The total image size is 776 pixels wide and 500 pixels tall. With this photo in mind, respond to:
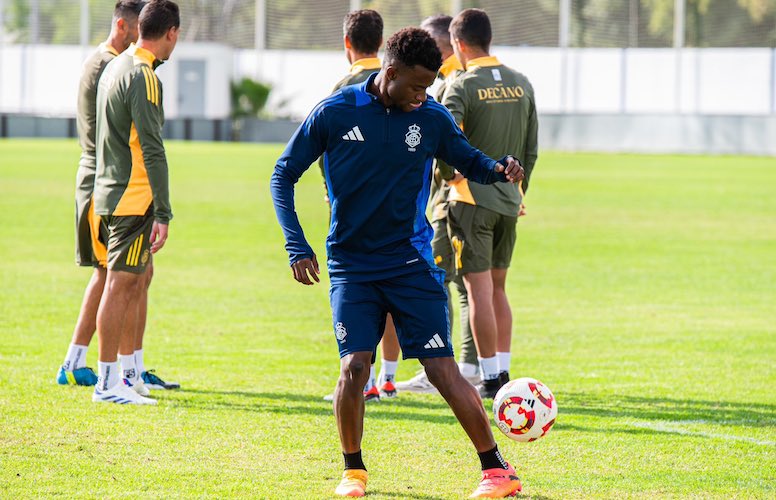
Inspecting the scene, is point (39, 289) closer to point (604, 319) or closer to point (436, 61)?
point (604, 319)

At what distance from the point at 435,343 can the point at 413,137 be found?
957 millimetres

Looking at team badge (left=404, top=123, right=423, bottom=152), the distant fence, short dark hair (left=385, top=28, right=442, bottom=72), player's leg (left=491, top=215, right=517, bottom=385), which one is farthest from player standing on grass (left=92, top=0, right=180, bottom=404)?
the distant fence

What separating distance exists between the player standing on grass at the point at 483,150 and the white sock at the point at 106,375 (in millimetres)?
2344

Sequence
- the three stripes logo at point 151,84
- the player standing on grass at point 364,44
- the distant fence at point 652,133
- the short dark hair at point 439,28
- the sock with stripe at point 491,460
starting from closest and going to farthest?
the sock with stripe at point 491,460 < the three stripes logo at point 151,84 < the player standing on grass at point 364,44 < the short dark hair at point 439,28 < the distant fence at point 652,133

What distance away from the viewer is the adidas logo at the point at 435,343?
580cm

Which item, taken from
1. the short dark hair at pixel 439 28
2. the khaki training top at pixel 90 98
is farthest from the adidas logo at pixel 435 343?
the short dark hair at pixel 439 28

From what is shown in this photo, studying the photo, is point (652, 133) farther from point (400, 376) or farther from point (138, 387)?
point (138, 387)

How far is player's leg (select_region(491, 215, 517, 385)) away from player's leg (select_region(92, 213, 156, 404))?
235 cm

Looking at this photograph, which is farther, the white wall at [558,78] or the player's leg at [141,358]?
the white wall at [558,78]

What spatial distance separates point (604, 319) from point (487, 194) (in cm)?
408

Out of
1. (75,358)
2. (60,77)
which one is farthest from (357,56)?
(60,77)

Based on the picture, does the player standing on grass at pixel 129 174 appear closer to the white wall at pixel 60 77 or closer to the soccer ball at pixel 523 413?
the soccer ball at pixel 523 413

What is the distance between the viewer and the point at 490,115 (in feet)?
27.2

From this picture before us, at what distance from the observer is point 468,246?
834cm
